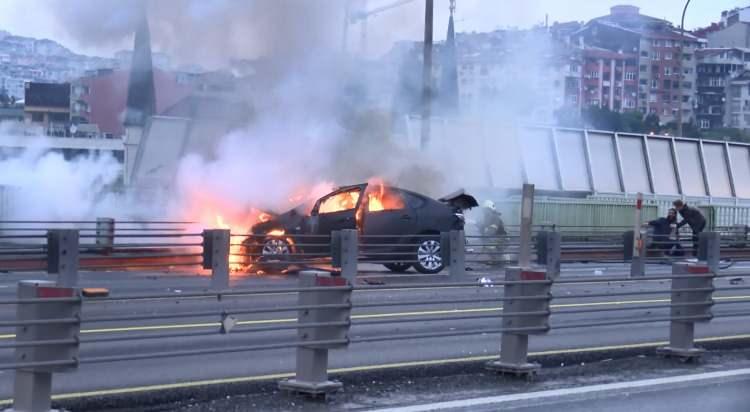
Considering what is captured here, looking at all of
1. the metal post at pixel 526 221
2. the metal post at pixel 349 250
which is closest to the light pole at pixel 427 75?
the metal post at pixel 349 250

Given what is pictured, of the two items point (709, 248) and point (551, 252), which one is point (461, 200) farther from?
point (709, 248)

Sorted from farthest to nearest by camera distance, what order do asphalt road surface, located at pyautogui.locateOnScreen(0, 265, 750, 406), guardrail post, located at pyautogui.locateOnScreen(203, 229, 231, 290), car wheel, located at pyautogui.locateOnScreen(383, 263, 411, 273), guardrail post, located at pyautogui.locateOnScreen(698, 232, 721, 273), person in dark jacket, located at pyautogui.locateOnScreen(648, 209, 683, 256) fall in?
person in dark jacket, located at pyautogui.locateOnScreen(648, 209, 683, 256), guardrail post, located at pyautogui.locateOnScreen(698, 232, 721, 273), car wheel, located at pyautogui.locateOnScreen(383, 263, 411, 273), guardrail post, located at pyautogui.locateOnScreen(203, 229, 231, 290), asphalt road surface, located at pyautogui.locateOnScreen(0, 265, 750, 406)

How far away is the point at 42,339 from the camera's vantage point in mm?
7066

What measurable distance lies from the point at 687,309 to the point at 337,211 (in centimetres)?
1068

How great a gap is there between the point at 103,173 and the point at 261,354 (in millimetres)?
20120

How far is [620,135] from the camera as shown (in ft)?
121

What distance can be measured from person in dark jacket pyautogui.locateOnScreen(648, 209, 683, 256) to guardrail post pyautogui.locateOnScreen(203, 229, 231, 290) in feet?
40.5

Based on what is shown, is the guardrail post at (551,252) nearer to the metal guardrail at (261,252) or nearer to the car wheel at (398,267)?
the metal guardrail at (261,252)

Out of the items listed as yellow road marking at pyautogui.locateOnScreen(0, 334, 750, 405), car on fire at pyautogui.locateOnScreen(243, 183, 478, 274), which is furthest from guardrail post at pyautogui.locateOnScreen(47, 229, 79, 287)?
yellow road marking at pyautogui.locateOnScreen(0, 334, 750, 405)

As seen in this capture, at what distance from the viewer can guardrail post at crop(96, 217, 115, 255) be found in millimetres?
18700

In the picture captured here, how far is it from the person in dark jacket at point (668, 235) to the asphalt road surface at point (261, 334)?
6822 millimetres

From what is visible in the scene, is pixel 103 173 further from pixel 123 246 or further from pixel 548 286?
pixel 548 286

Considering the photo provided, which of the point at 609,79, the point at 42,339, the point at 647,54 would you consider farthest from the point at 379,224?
the point at 609,79

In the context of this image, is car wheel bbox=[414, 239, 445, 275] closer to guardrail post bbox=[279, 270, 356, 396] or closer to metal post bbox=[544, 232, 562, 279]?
metal post bbox=[544, 232, 562, 279]
